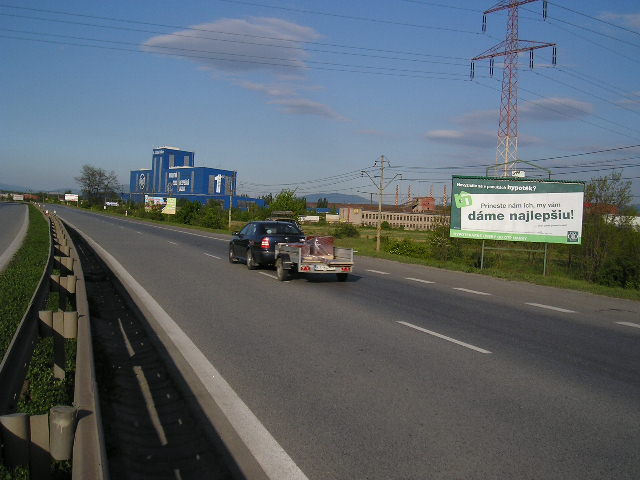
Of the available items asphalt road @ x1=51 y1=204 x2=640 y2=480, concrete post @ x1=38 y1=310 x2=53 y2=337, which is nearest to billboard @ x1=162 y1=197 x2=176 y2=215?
asphalt road @ x1=51 y1=204 x2=640 y2=480

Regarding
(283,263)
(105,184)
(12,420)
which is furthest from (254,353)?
(105,184)

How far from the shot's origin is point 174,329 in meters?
9.41

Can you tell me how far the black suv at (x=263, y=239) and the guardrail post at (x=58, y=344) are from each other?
41.6 ft

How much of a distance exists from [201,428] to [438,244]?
3122cm

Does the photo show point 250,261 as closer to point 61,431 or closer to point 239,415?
point 239,415

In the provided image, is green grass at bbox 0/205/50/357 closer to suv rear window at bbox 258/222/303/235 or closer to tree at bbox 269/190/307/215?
suv rear window at bbox 258/222/303/235

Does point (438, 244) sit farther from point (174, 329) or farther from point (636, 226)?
point (174, 329)

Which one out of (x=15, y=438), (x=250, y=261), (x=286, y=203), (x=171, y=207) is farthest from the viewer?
(x=171, y=207)

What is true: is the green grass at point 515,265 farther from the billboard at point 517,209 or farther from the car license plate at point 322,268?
the car license plate at point 322,268

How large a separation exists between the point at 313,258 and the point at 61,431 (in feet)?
43.9

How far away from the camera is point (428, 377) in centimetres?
696

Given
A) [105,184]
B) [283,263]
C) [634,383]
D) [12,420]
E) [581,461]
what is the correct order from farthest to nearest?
[105,184] < [283,263] < [634,383] < [581,461] < [12,420]

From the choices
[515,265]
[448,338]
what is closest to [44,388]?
[448,338]

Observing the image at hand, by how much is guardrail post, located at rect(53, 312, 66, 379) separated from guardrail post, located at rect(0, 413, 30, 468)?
111 inches
